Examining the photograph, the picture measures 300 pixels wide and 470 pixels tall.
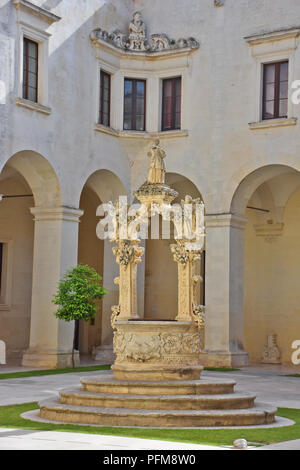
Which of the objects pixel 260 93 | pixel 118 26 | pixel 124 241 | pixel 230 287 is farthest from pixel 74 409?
pixel 118 26

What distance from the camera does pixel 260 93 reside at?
25625 millimetres

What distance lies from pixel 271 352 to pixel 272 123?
26.5 ft

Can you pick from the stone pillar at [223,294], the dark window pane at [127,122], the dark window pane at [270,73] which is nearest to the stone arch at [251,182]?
the stone pillar at [223,294]

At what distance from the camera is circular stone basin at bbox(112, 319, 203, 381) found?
14586mm

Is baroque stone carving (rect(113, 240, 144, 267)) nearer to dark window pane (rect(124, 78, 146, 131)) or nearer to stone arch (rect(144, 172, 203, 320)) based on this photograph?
dark window pane (rect(124, 78, 146, 131))

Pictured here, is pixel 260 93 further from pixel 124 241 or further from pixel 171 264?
pixel 124 241

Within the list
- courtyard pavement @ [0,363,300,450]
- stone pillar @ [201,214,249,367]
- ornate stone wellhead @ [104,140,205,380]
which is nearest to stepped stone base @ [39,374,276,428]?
→ ornate stone wellhead @ [104,140,205,380]

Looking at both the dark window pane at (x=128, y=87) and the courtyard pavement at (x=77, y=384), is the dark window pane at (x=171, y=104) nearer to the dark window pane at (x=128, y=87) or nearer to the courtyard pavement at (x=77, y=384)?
the dark window pane at (x=128, y=87)

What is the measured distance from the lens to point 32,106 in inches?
915

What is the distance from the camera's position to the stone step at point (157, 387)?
13.7 m

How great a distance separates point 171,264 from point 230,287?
220 inches

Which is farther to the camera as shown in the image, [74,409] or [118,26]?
[118,26]

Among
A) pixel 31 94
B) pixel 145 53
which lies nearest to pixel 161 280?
pixel 145 53

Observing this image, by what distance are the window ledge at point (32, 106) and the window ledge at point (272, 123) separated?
6335 millimetres
